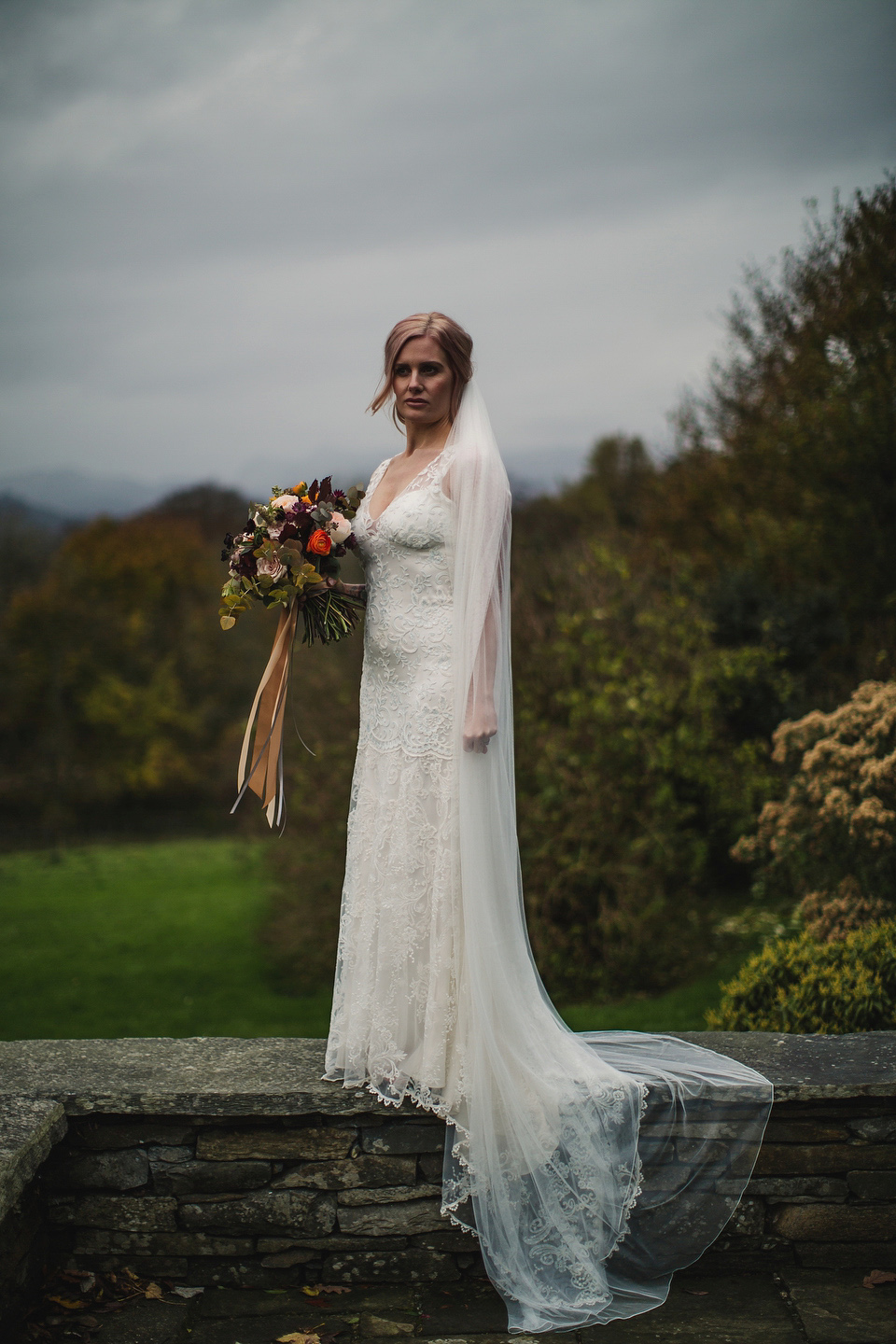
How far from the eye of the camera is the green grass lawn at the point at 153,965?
664cm

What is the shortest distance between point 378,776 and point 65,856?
15.9 meters

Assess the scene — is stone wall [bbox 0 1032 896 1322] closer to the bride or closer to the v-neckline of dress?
the bride

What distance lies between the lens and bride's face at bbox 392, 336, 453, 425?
2.66m

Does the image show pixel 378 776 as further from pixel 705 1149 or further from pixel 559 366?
pixel 559 366

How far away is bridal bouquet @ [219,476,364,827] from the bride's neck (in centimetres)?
21

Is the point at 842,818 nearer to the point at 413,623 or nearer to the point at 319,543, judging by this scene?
the point at 413,623

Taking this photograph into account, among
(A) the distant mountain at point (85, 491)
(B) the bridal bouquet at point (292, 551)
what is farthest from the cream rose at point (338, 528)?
(A) the distant mountain at point (85, 491)

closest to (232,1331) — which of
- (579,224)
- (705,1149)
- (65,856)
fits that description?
(705,1149)

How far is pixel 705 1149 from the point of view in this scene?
2.48m

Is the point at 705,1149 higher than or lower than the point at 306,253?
lower

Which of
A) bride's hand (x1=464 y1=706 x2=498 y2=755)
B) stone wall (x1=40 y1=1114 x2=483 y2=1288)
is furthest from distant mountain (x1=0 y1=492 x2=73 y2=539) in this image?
bride's hand (x1=464 y1=706 x2=498 y2=755)

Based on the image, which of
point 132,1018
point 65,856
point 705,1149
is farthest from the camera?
point 65,856

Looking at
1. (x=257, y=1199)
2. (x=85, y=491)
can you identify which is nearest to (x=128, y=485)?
(x=85, y=491)

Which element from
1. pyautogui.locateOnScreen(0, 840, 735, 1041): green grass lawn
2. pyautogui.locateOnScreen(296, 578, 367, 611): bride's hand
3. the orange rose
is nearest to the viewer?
the orange rose
